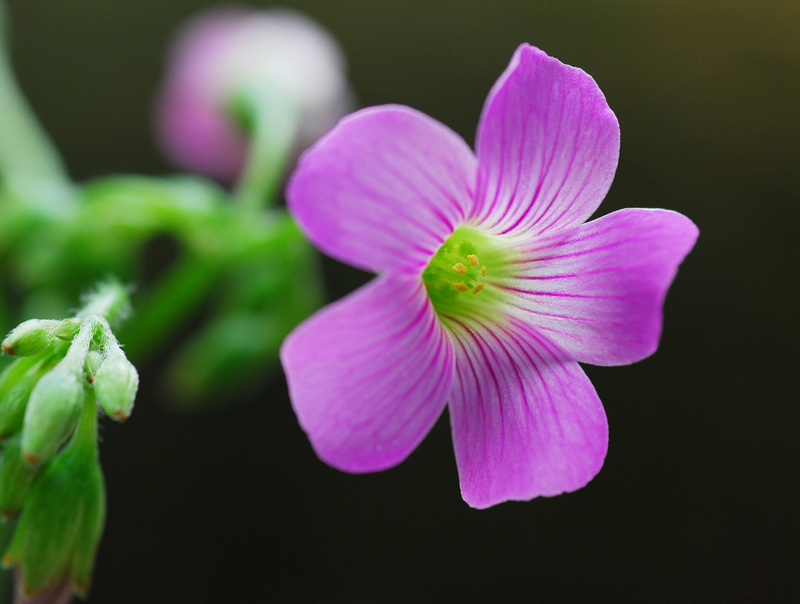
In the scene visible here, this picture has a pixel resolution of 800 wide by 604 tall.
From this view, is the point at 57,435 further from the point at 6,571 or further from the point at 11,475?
the point at 6,571

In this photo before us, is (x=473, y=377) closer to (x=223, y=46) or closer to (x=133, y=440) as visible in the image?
(x=223, y=46)

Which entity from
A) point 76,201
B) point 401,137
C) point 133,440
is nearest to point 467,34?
point 76,201

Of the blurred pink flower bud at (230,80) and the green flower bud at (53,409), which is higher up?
the blurred pink flower bud at (230,80)

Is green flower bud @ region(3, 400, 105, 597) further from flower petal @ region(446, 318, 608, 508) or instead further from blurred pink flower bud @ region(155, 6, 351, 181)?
blurred pink flower bud @ region(155, 6, 351, 181)

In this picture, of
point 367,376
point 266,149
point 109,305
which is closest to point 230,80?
point 266,149

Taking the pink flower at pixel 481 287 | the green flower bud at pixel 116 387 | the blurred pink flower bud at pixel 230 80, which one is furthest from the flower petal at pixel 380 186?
the blurred pink flower bud at pixel 230 80

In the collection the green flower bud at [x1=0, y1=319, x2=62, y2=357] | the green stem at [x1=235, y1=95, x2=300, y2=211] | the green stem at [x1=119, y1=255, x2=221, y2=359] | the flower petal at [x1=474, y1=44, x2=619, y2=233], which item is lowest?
the green flower bud at [x1=0, y1=319, x2=62, y2=357]

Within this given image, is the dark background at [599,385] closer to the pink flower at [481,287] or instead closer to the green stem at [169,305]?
the green stem at [169,305]

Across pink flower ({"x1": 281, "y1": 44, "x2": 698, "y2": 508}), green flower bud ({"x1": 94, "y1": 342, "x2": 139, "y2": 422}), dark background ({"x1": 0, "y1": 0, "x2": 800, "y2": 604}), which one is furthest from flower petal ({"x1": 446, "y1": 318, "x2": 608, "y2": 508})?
dark background ({"x1": 0, "y1": 0, "x2": 800, "y2": 604})
